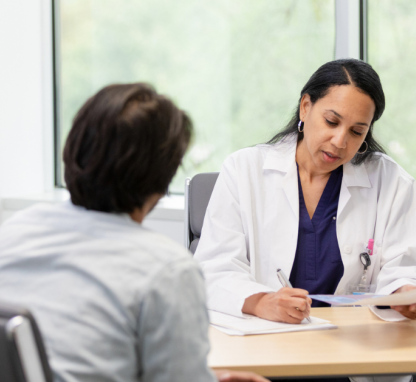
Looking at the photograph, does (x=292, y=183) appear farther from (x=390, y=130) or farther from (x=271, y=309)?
(x=390, y=130)

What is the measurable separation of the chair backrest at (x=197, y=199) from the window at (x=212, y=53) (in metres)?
1.08

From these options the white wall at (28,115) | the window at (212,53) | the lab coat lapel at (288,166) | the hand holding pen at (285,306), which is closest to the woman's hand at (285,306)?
the hand holding pen at (285,306)

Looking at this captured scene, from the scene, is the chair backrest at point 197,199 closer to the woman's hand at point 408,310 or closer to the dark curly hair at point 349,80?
the dark curly hair at point 349,80

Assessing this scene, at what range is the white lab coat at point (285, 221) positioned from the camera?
1.52 m

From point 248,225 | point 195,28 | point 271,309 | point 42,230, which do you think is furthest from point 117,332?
point 195,28

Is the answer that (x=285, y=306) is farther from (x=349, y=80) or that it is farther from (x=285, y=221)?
(x=349, y=80)

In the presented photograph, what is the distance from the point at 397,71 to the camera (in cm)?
257

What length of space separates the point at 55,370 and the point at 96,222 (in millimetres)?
196

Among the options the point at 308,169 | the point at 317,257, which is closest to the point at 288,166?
the point at 308,169

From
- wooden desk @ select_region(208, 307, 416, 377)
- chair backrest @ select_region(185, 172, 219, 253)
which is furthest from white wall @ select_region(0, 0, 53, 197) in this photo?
wooden desk @ select_region(208, 307, 416, 377)

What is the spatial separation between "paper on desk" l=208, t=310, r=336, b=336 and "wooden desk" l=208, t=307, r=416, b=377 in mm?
17

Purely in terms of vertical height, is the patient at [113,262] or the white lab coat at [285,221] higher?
the patient at [113,262]

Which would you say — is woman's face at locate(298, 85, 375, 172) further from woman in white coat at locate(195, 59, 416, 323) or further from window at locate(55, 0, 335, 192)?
window at locate(55, 0, 335, 192)

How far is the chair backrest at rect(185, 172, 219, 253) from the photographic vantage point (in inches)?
72.8
